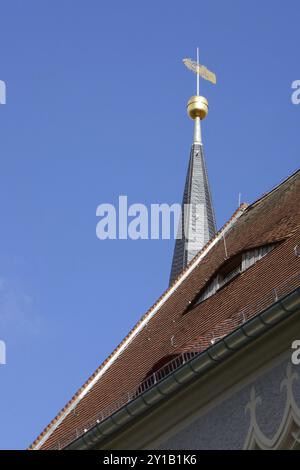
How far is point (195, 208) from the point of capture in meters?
32.4

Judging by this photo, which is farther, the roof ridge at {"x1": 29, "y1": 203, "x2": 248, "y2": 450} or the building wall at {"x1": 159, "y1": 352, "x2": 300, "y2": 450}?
the roof ridge at {"x1": 29, "y1": 203, "x2": 248, "y2": 450}

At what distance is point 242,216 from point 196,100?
17017mm

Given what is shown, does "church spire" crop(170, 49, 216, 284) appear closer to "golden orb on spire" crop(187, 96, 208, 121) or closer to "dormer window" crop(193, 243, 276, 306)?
"golden orb on spire" crop(187, 96, 208, 121)

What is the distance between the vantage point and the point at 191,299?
16.6 meters

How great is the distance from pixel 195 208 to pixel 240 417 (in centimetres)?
2195

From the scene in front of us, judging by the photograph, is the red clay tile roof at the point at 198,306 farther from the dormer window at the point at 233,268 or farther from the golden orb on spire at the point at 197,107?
the golden orb on spire at the point at 197,107

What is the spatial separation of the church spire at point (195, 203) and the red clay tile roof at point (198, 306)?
10.3 m

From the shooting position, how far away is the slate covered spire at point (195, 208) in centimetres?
3055

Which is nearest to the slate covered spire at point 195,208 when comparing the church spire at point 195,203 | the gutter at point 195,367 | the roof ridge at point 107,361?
the church spire at point 195,203

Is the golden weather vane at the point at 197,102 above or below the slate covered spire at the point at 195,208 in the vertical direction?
above

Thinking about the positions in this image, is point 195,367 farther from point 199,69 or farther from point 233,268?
point 199,69

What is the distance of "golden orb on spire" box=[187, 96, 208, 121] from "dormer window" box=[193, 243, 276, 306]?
2004cm

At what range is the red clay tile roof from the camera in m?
13.8

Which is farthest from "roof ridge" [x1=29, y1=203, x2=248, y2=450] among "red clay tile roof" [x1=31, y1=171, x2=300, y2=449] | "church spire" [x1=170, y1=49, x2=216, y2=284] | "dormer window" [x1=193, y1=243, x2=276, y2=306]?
"church spire" [x1=170, y1=49, x2=216, y2=284]
